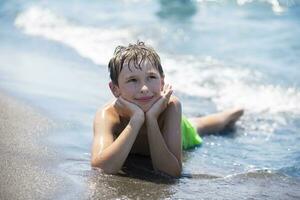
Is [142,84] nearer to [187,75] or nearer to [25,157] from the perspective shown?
[25,157]

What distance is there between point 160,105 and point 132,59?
0.34m

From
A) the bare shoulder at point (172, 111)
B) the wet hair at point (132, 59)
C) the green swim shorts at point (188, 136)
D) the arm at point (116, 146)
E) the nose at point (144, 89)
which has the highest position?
the wet hair at point (132, 59)

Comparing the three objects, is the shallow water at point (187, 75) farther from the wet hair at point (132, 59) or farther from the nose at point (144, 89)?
the wet hair at point (132, 59)

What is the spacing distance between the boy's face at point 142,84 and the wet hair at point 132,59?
27 millimetres

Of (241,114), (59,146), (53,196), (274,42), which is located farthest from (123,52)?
(274,42)

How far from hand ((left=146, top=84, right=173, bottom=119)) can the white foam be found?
15.1 feet

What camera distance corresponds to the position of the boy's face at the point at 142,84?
4047mm

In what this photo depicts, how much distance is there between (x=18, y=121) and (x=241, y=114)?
2.42 m

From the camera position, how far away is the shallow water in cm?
404

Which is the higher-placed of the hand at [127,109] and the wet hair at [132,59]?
the wet hair at [132,59]

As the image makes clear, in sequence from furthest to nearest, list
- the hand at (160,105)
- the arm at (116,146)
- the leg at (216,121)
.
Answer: the leg at (216,121), the hand at (160,105), the arm at (116,146)

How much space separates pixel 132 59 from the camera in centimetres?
410

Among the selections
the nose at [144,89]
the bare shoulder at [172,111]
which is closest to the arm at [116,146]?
the nose at [144,89]

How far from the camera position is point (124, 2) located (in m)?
14.1
